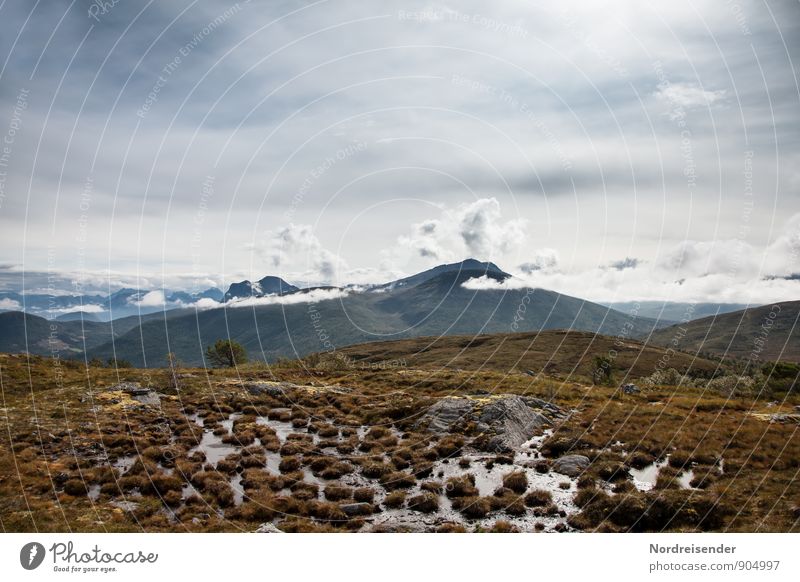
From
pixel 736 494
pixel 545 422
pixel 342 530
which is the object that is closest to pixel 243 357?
pixel 545 422

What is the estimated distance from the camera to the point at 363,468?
2509 centimetres

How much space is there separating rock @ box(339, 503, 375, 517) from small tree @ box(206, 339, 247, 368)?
81.7 meters

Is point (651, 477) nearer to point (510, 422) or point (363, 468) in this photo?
point (510, 422)

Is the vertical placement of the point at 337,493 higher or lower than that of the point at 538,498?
higher

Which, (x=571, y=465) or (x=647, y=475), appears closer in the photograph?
(x=647, y=475)

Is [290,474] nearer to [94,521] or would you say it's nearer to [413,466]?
[413,466]

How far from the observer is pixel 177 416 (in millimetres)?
36188

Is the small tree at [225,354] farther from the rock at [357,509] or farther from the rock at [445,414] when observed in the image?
the rock at [357,509]

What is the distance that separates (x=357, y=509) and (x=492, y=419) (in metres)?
14.8

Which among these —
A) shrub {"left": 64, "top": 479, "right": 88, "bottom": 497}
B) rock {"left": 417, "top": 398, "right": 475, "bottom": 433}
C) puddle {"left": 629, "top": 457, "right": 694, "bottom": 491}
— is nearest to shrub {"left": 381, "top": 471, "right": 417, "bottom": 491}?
rock {"left": 417, "top": 398, "right": 475, "bottom": 433}

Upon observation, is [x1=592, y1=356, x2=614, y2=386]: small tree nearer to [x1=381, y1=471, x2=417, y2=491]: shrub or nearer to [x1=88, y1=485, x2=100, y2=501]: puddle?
[x1=381, y1=471, x2=417, y2=491]: shrub

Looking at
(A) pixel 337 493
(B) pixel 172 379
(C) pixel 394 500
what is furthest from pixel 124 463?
(B) pixel 172 379

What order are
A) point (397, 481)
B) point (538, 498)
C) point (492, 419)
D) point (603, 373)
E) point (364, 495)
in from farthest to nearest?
point (603, 373) < point (492, 419) < point (397, 481) < point (364, 495) < point (538, 498)

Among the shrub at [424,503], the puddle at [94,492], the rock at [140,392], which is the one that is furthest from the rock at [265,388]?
the shrub at [424,503]
